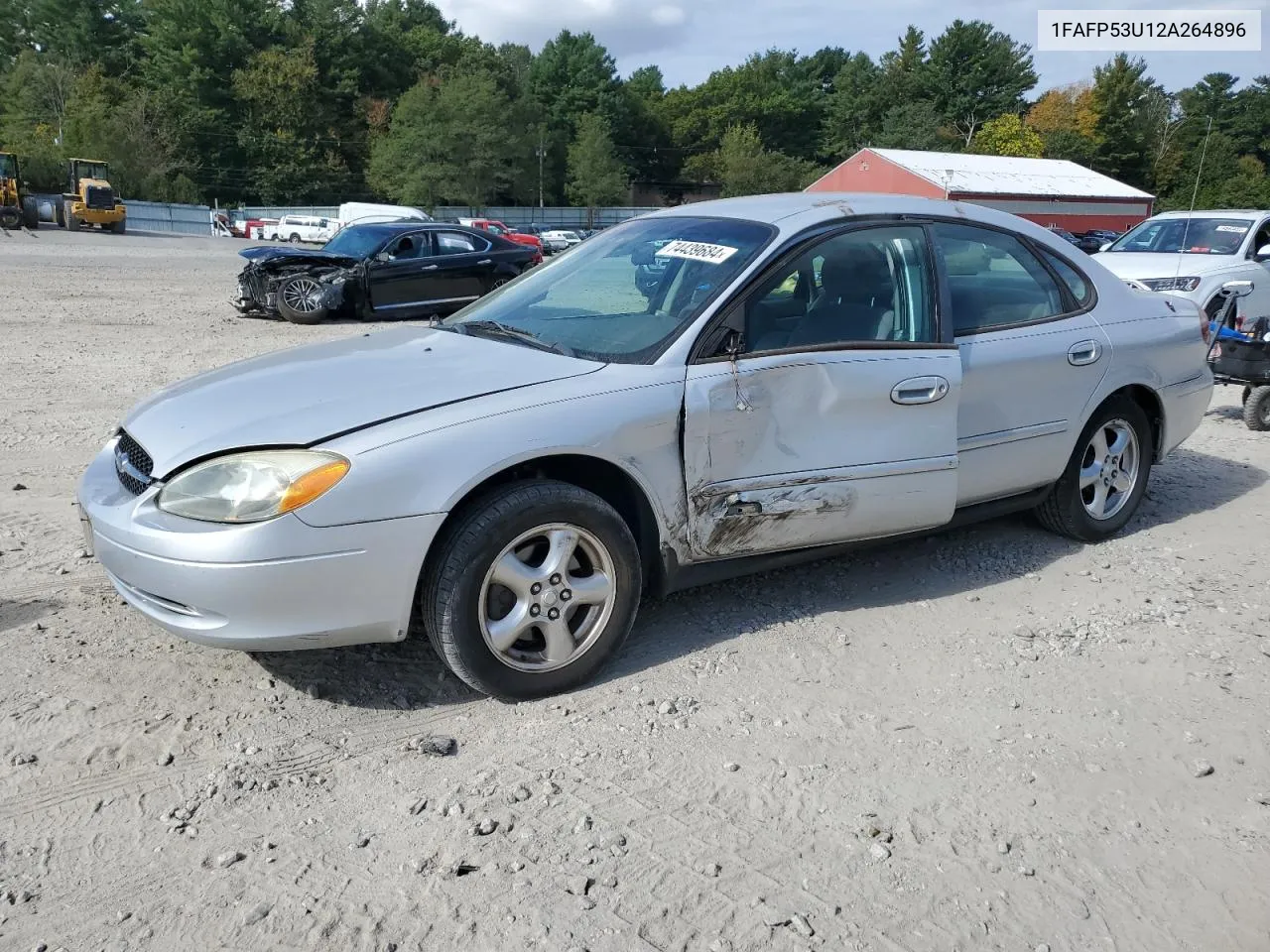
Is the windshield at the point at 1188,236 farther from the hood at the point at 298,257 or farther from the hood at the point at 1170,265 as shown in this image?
the hood at the point at 298,257

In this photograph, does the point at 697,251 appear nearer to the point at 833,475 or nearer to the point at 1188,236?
the point at 833,475

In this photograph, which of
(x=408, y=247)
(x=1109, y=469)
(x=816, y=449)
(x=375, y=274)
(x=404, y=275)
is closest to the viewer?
(x=816, y=449)

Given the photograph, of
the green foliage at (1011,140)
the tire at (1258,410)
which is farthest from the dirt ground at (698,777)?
the green foliage at (1011,140)

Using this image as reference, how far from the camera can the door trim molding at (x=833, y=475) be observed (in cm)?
365

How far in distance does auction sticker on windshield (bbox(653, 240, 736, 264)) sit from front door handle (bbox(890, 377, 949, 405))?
2.75 ft

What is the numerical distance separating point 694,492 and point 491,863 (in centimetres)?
147

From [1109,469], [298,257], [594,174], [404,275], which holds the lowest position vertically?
[1109,469]

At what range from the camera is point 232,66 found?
74.5 m

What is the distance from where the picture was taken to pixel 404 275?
1446 centimetres

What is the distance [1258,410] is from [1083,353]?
4130 millimetres

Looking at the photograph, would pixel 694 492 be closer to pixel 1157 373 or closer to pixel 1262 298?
pixel 1157 373

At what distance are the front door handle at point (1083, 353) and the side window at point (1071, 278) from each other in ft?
0.75

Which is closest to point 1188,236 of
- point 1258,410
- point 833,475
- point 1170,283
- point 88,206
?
point 1170,283

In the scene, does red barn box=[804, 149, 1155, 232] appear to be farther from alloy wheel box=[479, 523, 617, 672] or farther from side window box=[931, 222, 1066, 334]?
alloy wheel box=[479, 523, 617, 672]
